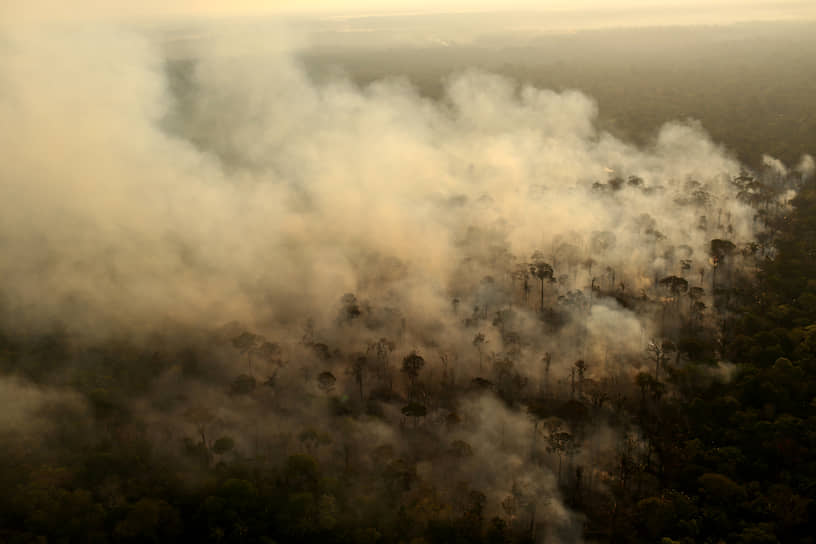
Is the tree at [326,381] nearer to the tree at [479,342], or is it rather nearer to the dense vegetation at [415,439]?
the dense vegetation at [415,439]

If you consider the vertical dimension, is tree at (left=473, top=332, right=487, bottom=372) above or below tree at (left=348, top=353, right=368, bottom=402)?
above

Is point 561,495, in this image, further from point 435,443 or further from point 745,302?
point 745,302

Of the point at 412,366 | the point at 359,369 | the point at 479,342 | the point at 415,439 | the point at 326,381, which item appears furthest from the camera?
the point at 479,342

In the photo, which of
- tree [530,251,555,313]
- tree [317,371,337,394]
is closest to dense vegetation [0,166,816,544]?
tree [317,371,337,394]

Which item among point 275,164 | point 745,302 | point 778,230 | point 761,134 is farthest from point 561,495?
point 761,134

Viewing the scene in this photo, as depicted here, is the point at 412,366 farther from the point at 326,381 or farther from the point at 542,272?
the point at 542,272

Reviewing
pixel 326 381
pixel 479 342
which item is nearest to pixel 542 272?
pixel 479 342

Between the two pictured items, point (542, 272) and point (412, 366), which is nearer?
point (412, 366)

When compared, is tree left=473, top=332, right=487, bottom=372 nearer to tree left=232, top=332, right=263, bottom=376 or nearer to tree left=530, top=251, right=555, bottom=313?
tree left=530, top=251, right=555, bottom=313
